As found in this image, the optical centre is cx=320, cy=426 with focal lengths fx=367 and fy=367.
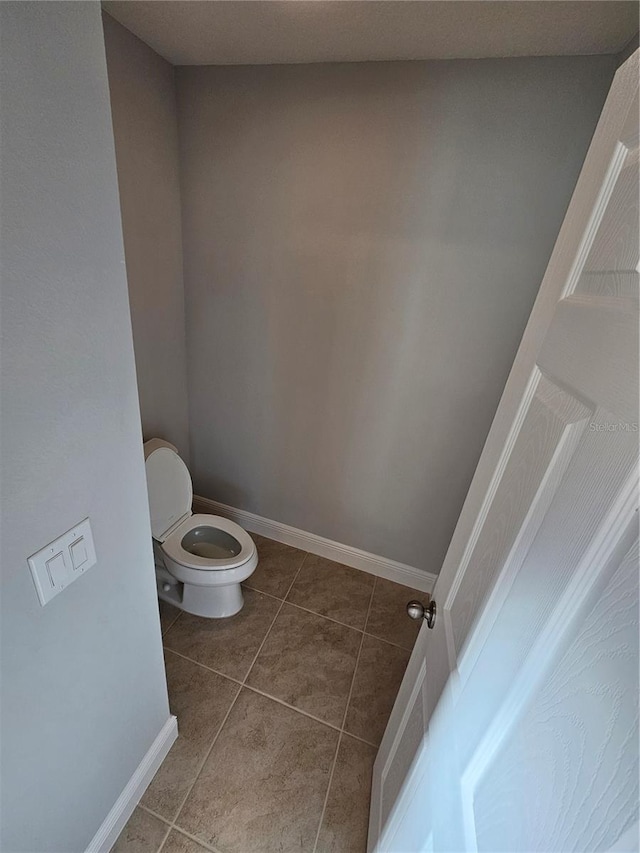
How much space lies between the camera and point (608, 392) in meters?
0.43

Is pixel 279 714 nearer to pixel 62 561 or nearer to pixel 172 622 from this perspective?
pixel 172 622

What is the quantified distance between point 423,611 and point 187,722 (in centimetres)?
114

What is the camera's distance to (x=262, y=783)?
1.28 m

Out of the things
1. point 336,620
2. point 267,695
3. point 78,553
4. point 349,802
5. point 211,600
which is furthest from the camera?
point 336,620

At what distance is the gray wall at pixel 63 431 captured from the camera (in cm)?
50

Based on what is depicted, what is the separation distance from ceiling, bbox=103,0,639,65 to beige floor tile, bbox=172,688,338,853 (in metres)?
2.39

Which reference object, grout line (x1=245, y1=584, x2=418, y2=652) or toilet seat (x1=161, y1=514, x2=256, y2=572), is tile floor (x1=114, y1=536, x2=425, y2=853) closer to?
grout line (x1=245, y1=584, x2=418, y2=652)

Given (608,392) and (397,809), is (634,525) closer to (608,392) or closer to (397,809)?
(608,392)

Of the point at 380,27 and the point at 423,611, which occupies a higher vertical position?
the point at 380,27

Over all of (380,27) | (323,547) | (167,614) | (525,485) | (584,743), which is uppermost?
(380,27)

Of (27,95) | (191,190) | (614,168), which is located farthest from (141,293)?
(614,168)

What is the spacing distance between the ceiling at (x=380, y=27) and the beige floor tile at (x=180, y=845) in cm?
249

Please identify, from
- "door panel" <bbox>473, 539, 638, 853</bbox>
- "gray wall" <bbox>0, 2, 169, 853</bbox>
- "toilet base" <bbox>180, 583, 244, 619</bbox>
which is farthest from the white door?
"toilet base" <bbox>180, 583, 244, 619</bbox>

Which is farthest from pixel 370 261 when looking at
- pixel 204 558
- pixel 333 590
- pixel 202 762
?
pixel 202 762
